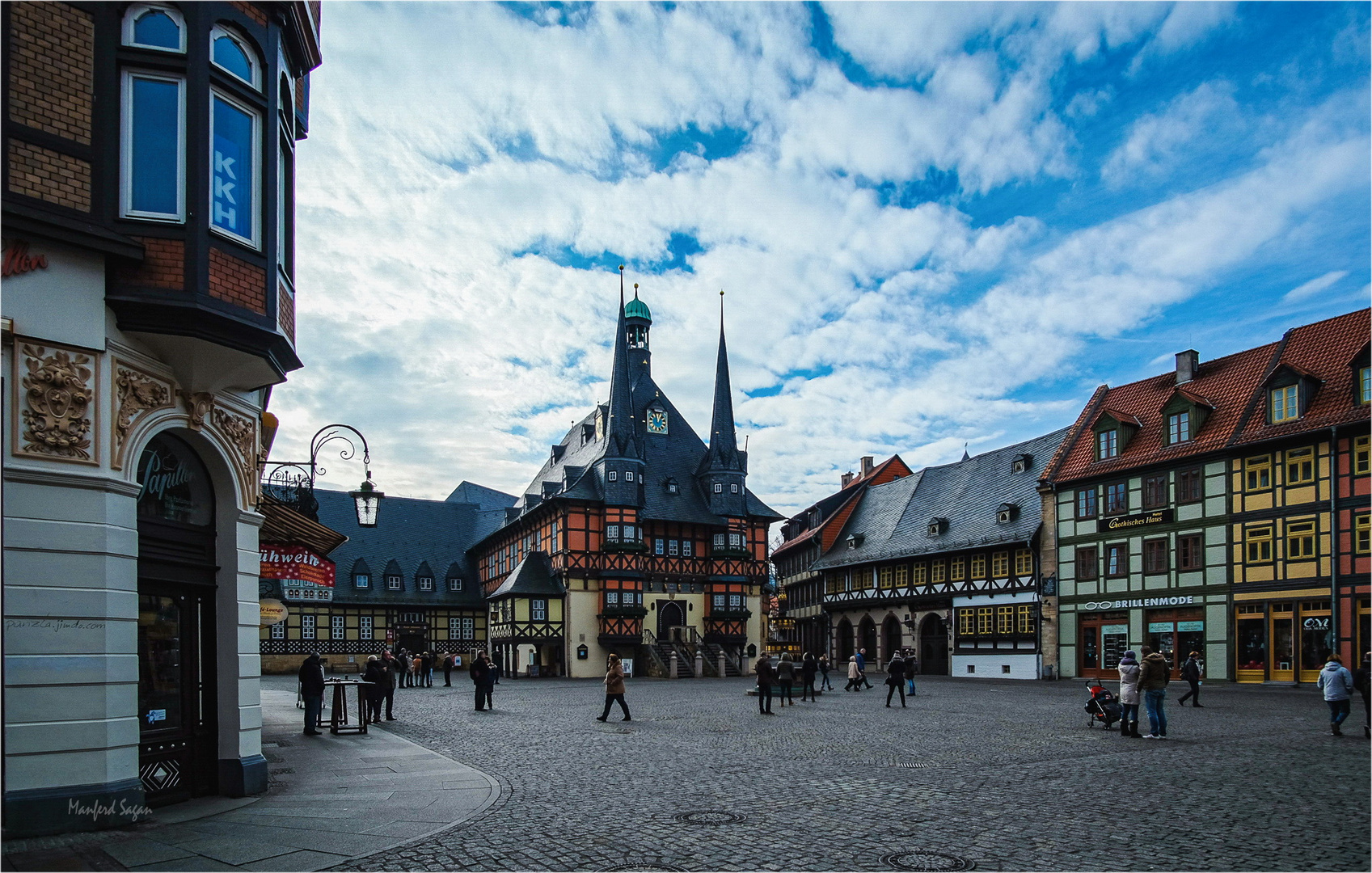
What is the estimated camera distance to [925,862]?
8.68 m

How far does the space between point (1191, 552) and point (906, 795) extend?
102ft

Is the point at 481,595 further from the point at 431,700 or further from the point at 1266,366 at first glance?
the point at 1266,366

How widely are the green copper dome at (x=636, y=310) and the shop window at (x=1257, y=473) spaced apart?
122 ft

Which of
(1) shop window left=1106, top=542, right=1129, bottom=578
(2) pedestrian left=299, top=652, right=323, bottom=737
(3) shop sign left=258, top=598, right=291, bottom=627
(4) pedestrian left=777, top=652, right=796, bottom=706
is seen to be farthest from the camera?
(1) shop window left=1106, top=542, right=1129, bottom=578

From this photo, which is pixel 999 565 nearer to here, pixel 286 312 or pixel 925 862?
pixel 286 312

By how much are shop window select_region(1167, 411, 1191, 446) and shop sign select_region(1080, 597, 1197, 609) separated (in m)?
5.92

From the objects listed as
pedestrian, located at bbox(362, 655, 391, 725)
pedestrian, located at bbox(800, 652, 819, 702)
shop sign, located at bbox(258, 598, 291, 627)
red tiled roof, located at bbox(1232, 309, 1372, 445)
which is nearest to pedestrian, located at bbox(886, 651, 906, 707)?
pedestrian, located at bbox(800, 652, 819, 702)

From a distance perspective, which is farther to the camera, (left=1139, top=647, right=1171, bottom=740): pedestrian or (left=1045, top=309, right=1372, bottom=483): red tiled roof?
(left=1045, top=309, right=1372, bottom=483): red tiled roof

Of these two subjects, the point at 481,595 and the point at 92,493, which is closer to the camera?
the point at 92,493

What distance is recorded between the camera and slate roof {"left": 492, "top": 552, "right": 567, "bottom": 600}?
174 feet

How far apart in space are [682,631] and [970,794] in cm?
4323

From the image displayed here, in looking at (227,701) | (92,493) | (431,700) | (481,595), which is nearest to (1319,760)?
(227,701)

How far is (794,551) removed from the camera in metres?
70.2

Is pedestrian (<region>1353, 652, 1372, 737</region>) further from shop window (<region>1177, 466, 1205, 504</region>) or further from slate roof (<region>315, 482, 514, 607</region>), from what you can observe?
slate roof (<region>315, 482, 514, 607</region>)
